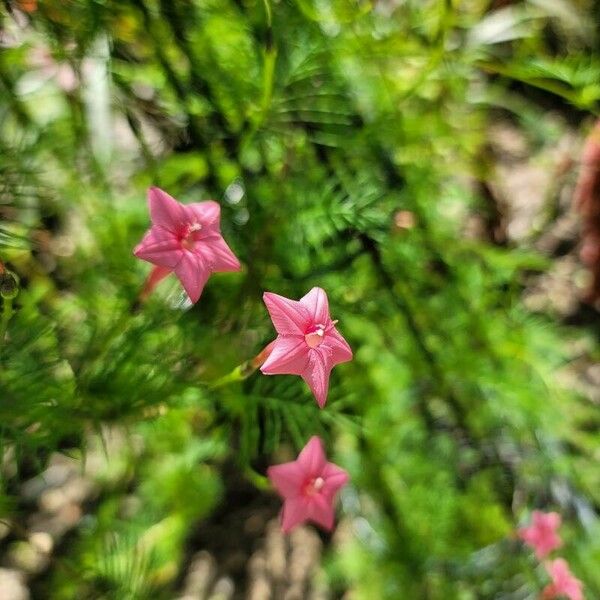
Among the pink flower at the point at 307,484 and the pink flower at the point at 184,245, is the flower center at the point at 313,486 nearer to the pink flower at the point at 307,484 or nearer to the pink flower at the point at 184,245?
the pink flower at the point at 307,484

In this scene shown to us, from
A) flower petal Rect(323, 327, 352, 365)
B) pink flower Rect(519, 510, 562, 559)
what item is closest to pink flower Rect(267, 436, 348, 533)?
flower petal Rect(323, 327, 352, 365)

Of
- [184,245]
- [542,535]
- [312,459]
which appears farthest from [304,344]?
[542,535]

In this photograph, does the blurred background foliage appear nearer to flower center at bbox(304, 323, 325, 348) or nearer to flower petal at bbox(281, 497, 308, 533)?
flower petal at bbox(281, 497, 308, 533)

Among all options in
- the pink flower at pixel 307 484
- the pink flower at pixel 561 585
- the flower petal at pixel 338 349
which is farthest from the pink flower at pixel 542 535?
the flower petal at pixel 338 349

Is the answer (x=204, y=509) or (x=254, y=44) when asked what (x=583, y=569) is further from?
(x=254, y=44)

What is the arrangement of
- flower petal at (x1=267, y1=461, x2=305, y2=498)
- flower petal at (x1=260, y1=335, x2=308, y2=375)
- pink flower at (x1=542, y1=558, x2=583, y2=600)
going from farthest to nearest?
pink flower at (x1=542, y1=558, x2=583, y2=600), flower petal at (x1=267, y1=461, x2=305, y2=498), flower petal at (x1=260, y1=335, x2=308, y2=375)
